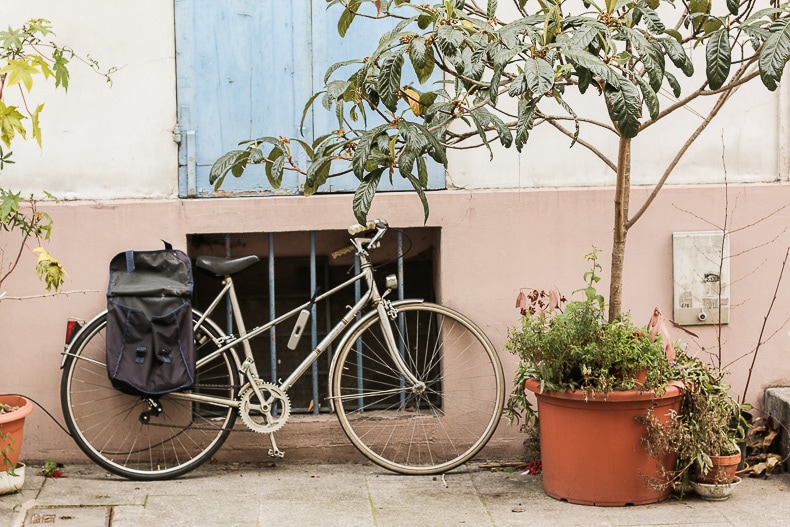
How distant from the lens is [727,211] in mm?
5766

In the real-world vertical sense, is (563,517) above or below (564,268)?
below

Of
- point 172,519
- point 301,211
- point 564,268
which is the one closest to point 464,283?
point 564,268

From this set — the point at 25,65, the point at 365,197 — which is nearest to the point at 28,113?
the point at 25,65

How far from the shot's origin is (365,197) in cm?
396

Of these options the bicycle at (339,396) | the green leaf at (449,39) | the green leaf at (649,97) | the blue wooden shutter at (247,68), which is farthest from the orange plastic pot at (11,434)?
the green leaf at (649,97)

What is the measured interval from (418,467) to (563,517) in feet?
3.30

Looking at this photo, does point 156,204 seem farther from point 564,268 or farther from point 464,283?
point 564,268

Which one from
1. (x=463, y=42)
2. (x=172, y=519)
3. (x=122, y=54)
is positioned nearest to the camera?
(x=463, y=42)

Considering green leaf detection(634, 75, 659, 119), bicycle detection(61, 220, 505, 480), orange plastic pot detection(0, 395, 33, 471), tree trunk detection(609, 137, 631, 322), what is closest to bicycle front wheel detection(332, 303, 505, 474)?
bicycle detection(61, 220, 505, 480)

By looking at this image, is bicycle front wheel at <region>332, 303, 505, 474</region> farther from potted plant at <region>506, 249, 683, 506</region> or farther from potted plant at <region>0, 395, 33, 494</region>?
potted plant at <region>0, 395, 33, 494</region>

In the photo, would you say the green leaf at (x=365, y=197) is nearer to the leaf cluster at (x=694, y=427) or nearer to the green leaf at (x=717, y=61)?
the green leaf at (x=717, y=61)

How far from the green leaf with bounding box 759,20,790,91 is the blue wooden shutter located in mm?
2466

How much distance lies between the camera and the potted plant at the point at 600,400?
4.89 m

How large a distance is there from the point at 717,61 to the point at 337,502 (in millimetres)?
2762
